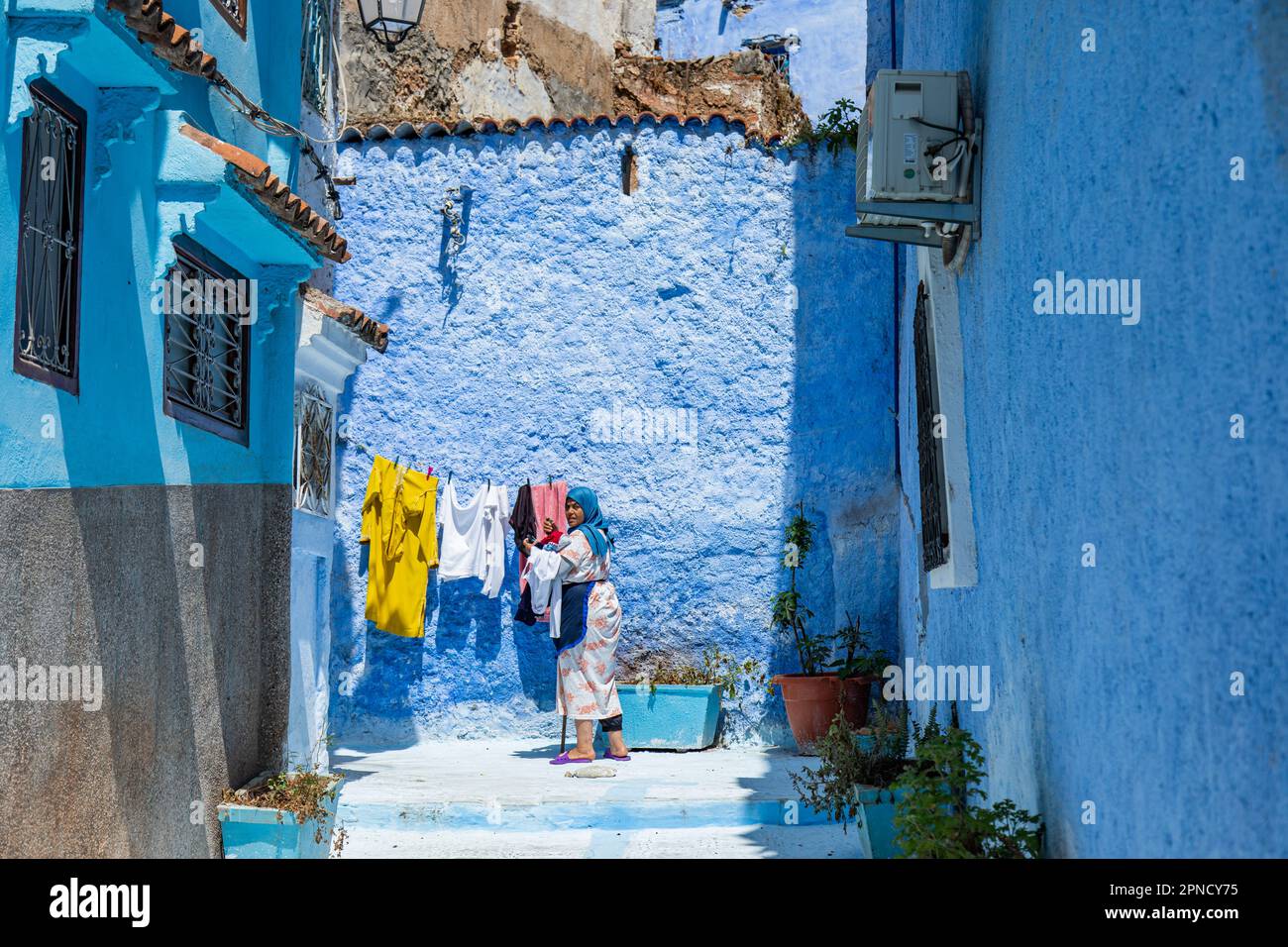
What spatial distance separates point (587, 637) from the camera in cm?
938

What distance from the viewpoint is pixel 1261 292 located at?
2.45m

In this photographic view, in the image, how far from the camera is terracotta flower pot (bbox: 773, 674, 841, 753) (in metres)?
9.66

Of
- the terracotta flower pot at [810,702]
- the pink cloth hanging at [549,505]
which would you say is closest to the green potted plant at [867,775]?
the terracotta flower pot at [810,702]

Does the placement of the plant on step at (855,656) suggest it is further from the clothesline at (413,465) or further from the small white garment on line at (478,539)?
the small white garment on line at (478,539)

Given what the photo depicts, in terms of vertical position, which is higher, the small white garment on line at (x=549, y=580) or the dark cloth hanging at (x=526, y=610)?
the small white garment on line at (x=549, y=580)

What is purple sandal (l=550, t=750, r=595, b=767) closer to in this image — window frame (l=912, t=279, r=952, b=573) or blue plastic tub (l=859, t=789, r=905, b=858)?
window frame (l=912, t=279, r=952, b=573)

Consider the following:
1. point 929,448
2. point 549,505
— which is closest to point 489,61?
point 549,505

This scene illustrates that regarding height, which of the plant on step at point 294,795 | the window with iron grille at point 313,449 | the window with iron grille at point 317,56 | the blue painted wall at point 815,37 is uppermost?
the blue painted wall at point 815,37

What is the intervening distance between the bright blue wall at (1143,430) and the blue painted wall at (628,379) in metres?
5.38

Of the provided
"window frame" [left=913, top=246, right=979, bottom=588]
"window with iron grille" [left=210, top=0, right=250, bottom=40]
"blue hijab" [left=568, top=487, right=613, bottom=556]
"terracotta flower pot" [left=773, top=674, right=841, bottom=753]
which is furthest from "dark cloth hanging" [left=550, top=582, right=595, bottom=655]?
"window with iron grille" [left=210, top=0, right=250, bottom=40]

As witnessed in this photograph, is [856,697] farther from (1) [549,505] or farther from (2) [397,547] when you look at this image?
(2) [397,547]

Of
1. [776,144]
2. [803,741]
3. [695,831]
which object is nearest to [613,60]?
[776,144]

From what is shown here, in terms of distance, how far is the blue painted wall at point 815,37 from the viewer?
15711 millimetres

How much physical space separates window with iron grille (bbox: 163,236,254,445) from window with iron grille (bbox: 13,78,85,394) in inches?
31.3
